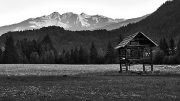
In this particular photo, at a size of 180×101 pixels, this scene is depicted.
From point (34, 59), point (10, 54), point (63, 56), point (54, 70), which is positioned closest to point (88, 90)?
point (54, 70)

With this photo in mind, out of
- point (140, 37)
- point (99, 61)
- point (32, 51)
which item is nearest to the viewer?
point (140, 37)

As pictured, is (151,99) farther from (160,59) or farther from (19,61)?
(19,61)

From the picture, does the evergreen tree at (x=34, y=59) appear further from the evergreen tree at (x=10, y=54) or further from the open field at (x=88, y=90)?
the open field at (x=88, y=90)

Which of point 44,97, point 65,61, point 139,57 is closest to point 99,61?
point 65,61

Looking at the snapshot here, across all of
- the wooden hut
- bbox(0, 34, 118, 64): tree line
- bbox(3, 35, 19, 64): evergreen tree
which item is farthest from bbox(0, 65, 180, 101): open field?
bbox(0, 34, 118, 64): tree line

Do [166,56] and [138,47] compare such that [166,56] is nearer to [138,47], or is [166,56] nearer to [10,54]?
[138,47]

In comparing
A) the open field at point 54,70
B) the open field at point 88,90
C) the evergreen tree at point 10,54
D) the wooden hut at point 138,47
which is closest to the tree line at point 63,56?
the evergreen tree at point 10,54

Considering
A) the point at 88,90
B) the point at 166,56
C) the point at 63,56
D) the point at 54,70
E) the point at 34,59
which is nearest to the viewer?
the point at 88,90

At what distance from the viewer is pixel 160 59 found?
11988 centimetres

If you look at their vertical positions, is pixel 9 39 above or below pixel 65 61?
above

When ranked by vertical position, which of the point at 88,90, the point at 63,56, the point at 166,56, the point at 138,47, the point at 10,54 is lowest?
the point at 166,56

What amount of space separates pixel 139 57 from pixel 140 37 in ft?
13.6

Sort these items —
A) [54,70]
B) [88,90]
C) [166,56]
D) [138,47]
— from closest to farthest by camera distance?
[88,90] → [138,47] → [54,70] → [166,56]

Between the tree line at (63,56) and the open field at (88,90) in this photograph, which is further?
the tree line at (63,56)
